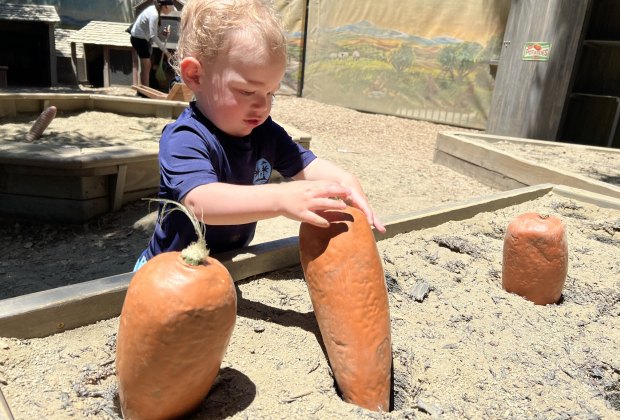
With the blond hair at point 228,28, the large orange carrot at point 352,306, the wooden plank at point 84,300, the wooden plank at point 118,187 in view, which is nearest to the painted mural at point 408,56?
the wooden plank at point 118,187

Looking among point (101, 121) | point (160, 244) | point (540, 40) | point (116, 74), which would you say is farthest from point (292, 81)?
point (160, 244)

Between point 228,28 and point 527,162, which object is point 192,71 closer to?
point 228,28

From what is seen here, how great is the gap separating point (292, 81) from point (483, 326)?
34.8ft

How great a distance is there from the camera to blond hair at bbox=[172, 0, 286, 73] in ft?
4.62

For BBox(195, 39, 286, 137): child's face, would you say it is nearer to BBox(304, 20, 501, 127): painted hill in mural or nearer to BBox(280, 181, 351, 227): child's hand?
BBox(280, 181, 351, 227): child's hand

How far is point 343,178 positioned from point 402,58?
905cm

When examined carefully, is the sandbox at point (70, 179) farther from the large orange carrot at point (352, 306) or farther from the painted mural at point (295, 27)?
the painted mural at point (295, 27)

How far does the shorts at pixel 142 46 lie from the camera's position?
9.07 m

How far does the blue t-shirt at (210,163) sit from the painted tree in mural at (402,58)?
8758mm

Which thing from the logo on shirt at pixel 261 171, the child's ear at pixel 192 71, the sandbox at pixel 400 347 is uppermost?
the child's ear at pixel 192 71

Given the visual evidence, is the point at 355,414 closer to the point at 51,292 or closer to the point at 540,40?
the point at 51,292

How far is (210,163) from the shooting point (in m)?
1.44

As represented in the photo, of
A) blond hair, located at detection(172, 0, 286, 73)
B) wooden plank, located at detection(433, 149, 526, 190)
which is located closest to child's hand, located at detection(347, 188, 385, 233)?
blond hair, located at detection(172, 0, 286, 73)

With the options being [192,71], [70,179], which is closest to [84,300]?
[192,71]
